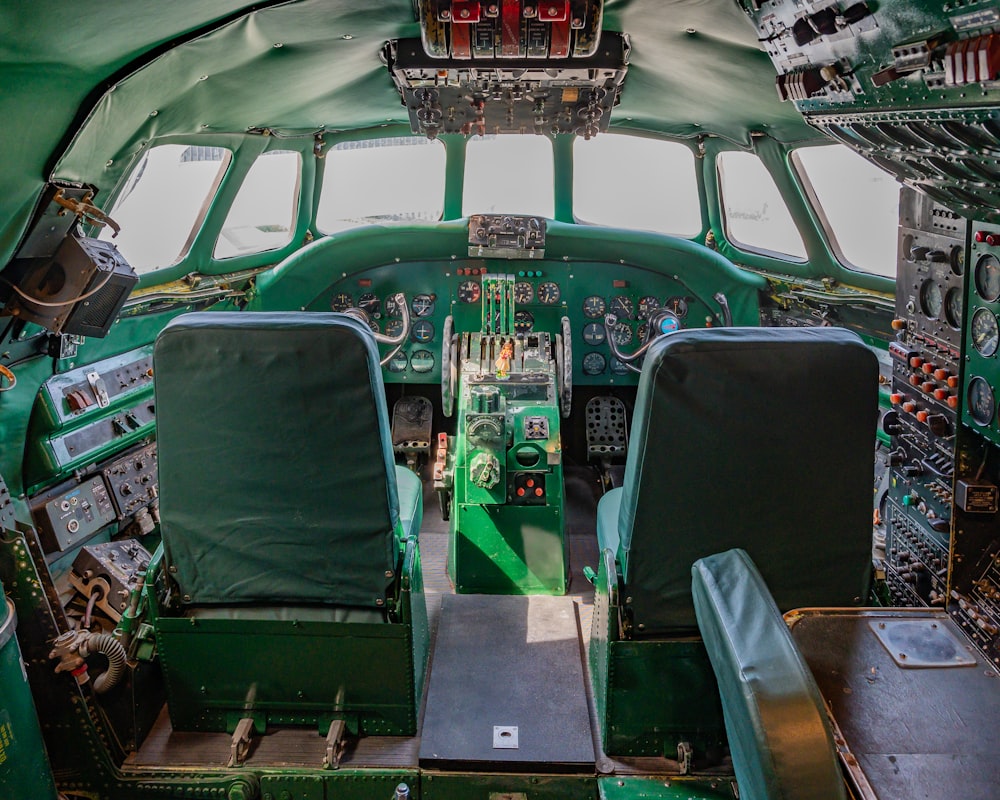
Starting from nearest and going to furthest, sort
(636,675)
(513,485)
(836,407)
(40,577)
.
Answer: (836,407), (636,675), (40,577), (513,485)

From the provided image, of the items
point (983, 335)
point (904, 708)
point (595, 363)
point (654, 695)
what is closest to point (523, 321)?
point (595, 363)

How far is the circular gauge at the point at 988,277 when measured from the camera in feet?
7.88

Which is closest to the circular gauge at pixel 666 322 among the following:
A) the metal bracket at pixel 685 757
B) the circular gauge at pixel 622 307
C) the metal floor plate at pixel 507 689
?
the circular gauge at pixel 622 307

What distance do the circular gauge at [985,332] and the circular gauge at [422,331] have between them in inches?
141

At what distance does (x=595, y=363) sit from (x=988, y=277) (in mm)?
3180

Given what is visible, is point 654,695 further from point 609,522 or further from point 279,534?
point 279,534

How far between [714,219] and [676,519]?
3.67 m

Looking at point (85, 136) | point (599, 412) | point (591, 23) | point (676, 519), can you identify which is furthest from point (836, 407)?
point (599, 412)

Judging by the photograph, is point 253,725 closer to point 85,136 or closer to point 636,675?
point 636,675

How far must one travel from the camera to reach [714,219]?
5387mm

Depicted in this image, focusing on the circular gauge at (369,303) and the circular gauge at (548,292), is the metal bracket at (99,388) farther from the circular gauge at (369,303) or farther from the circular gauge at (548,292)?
the circular gauge at (548,292)

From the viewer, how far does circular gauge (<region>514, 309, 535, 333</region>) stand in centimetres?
545

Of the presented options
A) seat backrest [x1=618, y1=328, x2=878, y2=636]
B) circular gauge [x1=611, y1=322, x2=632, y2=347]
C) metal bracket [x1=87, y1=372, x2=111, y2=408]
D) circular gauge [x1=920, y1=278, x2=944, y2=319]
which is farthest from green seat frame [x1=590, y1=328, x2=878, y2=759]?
circular gauge [x1=611, y1=322, x2=632, y2=347]

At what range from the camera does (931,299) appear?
9.26 ft
